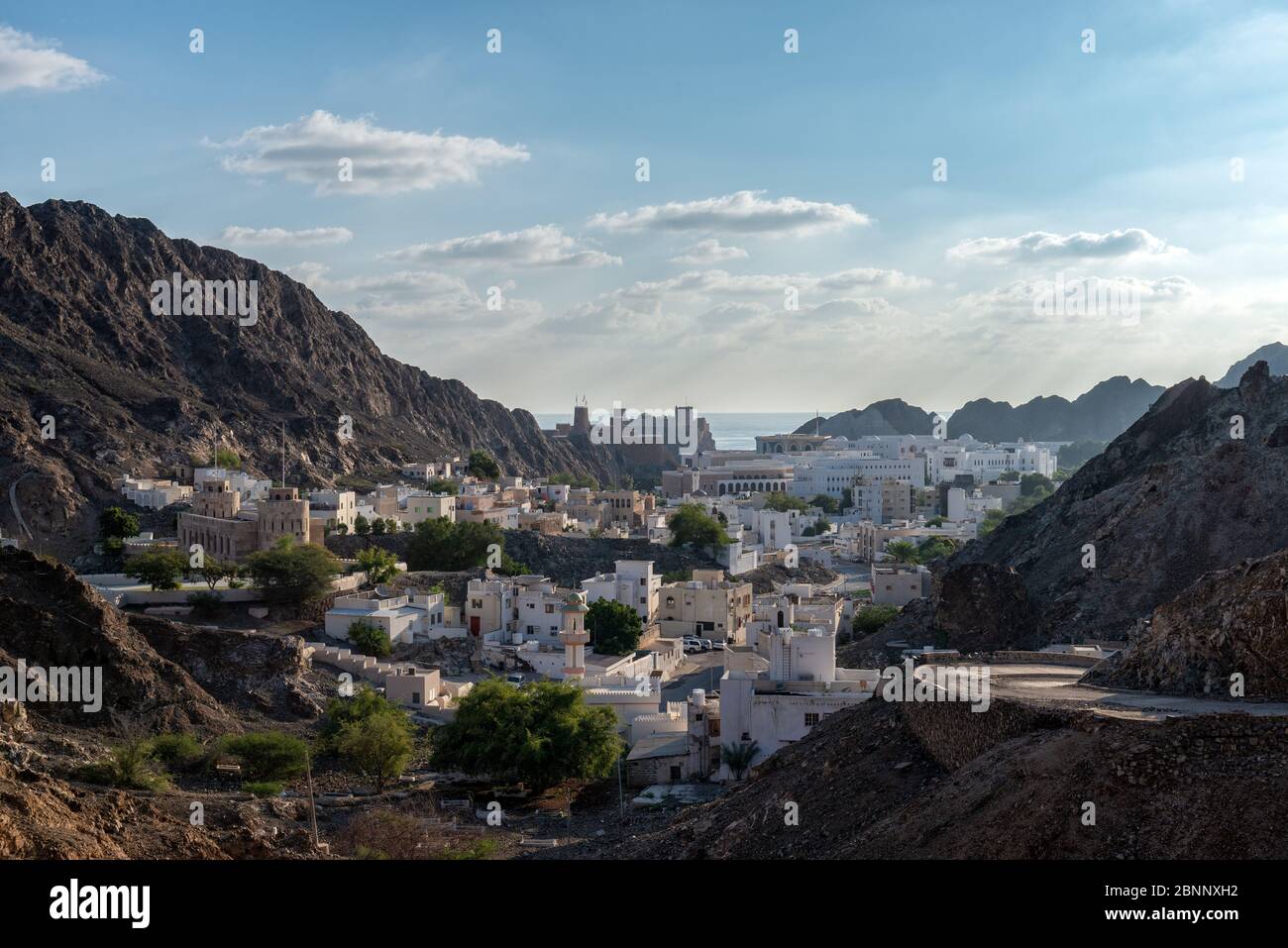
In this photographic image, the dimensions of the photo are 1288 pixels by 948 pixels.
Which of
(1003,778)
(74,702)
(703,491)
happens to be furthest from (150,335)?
(1003,778)

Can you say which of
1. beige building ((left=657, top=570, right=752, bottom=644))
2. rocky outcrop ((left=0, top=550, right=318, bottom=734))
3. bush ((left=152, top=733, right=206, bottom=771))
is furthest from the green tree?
bush ((left=152, top=733, right=206, bottom=771))

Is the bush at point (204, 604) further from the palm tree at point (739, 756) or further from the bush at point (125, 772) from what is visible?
the palm tree at point (739, 756)

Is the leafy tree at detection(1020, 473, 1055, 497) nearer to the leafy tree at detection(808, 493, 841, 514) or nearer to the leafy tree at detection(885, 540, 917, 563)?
the leafy tree at detection(808, 493, 841, 514)

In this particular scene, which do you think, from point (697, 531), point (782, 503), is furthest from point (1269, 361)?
point (697, 531)

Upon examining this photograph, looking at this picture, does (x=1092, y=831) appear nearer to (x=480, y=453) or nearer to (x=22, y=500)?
(x=22, y=500)

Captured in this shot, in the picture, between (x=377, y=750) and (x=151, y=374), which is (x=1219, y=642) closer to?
(x=377, y=750)
